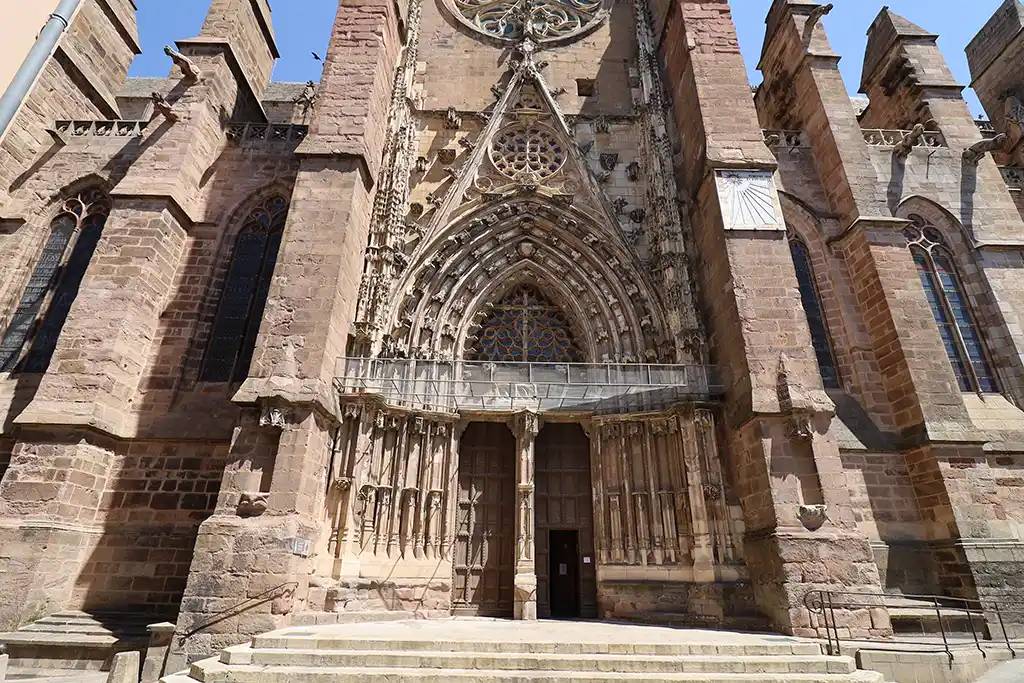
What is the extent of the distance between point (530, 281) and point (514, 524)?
506cm

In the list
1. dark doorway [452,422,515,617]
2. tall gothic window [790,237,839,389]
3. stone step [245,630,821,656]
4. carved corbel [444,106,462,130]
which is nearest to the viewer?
stone step [245,630,821,656]

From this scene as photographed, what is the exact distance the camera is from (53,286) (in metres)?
10.6

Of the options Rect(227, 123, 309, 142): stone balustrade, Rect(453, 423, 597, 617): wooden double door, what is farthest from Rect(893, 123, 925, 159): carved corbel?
Rect(227, 123, 309, 142): stone balustrade

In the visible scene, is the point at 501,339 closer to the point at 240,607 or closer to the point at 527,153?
the point at 527,153

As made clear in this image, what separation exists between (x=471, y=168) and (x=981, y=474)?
36.8 ft

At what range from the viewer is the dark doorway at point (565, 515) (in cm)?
930

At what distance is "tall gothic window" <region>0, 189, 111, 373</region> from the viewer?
10.0 meters

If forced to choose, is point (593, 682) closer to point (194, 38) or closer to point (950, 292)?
point (950, 292)

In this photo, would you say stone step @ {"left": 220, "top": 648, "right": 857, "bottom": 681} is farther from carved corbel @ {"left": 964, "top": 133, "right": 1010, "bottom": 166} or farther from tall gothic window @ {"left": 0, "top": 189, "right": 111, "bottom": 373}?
carved corbel @ {"left": 964, "top": 133, "right": 1010, "bottom": 166}

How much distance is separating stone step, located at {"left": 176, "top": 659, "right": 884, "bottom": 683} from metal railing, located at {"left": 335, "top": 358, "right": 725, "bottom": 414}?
14.9 feet

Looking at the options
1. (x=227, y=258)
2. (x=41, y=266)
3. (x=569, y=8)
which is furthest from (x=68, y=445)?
(x=569, y=8)

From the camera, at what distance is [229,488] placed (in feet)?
23.6

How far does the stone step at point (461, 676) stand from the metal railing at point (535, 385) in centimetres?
454

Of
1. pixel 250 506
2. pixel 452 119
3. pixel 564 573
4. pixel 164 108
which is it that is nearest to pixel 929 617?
pixel 564 573
